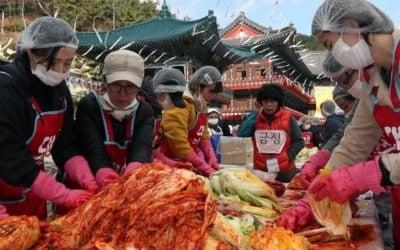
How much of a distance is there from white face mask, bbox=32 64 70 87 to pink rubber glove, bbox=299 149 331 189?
70.3 inches

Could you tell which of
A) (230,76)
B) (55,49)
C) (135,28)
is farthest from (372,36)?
(230,76)

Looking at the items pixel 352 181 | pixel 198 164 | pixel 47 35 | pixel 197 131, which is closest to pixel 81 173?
pixel 47 35

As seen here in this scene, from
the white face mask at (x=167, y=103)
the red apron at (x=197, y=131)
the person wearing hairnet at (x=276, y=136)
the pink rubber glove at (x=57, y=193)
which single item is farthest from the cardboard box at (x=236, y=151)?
the pink rubber glove at (x=57, y=193)

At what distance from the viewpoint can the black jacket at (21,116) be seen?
2104 millimetres

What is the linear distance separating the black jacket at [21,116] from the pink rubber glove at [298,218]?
1216 mm

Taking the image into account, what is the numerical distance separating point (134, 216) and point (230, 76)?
29.5m

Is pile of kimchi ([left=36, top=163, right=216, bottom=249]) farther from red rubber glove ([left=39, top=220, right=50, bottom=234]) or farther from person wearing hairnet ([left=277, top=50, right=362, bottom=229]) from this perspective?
person wearing hairnet ([left=277, top=50, right=362, bottom=229])

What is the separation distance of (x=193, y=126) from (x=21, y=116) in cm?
257

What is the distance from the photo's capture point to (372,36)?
2.22m

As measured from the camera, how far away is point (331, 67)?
3080mm

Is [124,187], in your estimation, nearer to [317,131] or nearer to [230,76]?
[317,131]

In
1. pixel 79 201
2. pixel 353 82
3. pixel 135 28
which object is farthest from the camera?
pixel 135 28

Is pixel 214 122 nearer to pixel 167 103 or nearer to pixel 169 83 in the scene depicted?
pixel 169 83

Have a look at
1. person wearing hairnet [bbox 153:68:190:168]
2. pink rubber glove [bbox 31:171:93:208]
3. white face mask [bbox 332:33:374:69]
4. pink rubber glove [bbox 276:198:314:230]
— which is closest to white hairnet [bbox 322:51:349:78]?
white face mask [bbox 332:33:374:69]
